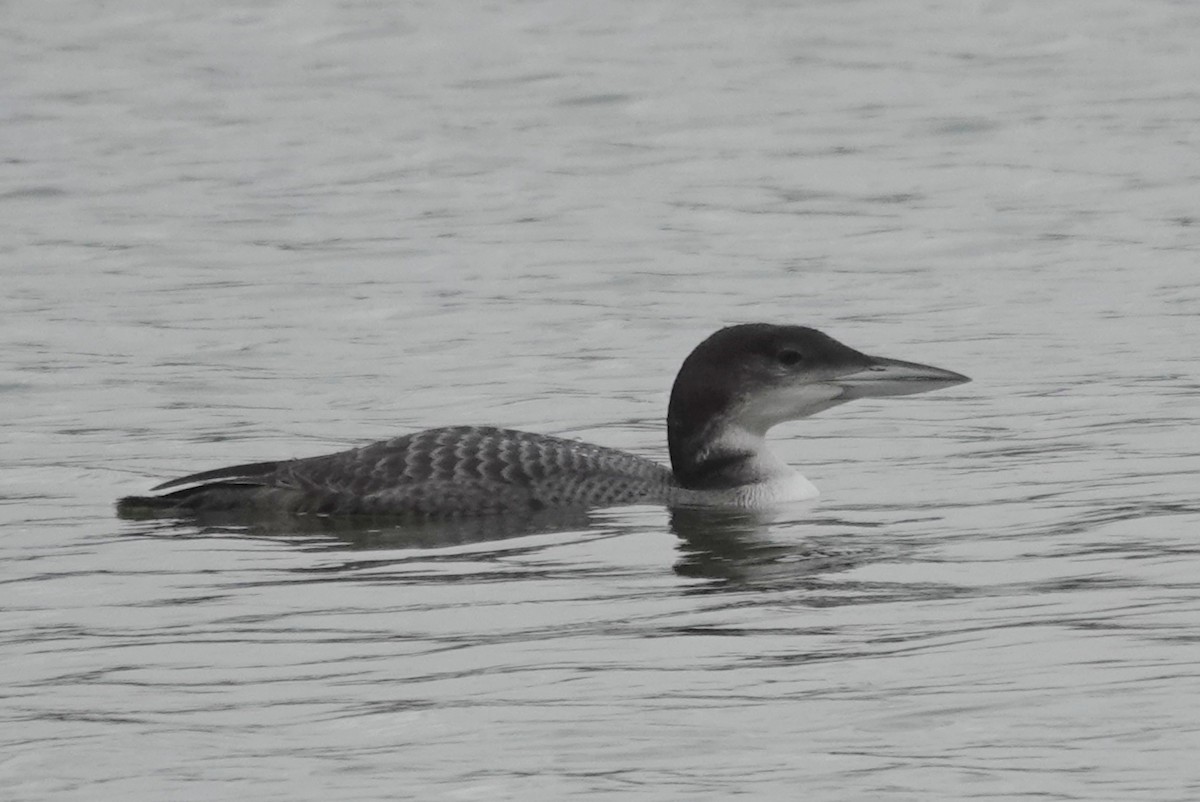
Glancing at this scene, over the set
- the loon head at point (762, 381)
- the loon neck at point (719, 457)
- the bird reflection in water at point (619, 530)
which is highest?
the loon head at point (762, 381)

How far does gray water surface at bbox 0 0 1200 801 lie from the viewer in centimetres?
672

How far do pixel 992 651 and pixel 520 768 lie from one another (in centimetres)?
148

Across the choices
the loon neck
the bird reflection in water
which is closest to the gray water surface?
the bird reflection in water

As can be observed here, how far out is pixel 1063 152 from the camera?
19109 millimetres

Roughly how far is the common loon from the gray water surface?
0.68 feet

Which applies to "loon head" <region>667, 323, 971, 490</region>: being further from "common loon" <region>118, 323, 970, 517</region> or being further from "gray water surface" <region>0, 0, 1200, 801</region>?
"gray water surface" <region>0, 0, 1200, 801</region>

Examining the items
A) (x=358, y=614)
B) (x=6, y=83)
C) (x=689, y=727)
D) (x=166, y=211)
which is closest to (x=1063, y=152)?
(x=166, y=211)

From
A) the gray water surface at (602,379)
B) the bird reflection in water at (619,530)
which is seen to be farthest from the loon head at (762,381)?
the gray water surface at (602,379)

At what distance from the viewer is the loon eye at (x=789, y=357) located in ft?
33.1

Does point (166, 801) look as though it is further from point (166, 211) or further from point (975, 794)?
point (166, 211)

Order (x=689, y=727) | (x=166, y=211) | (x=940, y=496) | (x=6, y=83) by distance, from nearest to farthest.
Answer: (x=689, y=727)
(x=940, y=496)
(x=166, y=211)
(x=6, y=83)

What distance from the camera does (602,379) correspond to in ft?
41.6

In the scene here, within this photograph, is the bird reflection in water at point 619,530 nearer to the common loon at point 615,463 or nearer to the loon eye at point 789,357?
the common loon at point 615,463

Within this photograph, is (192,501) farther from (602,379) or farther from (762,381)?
(602,379)
